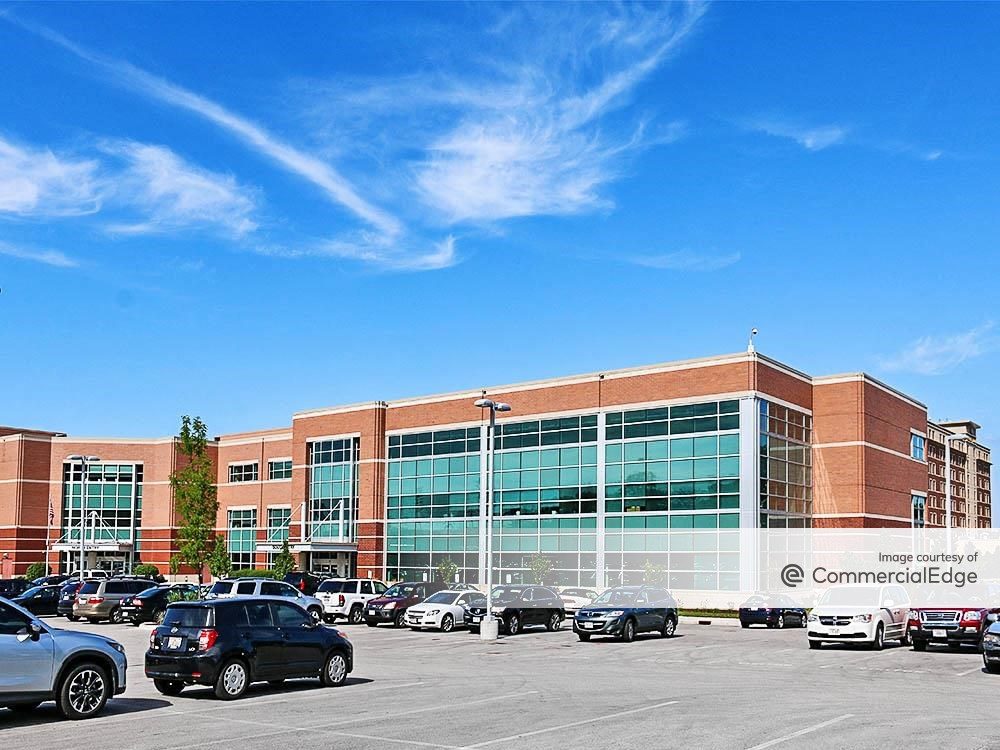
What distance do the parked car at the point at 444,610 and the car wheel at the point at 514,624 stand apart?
1.99 metres

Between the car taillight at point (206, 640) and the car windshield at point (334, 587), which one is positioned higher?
the car taillight at point (206, 640)

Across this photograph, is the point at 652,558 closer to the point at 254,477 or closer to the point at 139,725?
the point at 254,477

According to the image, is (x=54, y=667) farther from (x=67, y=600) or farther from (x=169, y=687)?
(x=67, y=600)

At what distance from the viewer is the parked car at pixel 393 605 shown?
139 ft

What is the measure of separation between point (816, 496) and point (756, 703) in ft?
144

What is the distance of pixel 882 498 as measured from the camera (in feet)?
200

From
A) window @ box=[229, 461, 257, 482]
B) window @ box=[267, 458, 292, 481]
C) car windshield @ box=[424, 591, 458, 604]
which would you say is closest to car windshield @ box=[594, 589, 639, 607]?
car windshield @ box=[424, 591, 458, 604]

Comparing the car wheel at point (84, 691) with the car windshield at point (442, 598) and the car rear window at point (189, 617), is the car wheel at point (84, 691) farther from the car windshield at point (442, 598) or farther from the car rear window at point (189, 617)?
the car windshield at point (442, 598)

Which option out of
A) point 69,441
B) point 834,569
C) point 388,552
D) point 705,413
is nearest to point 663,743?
point 705,413

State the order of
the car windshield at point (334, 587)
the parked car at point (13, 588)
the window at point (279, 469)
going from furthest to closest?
the window at point (279, 469)
the parked car at point (13, 588)
the car windshield at point (334, 587)

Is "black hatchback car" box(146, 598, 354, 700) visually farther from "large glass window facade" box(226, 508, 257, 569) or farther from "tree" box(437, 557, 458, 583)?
"large glass window facade" box(226, 508, 257, 569)

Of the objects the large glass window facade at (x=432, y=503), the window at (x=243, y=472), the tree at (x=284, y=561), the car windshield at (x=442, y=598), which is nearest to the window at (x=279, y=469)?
the window at (x=243, y=472)

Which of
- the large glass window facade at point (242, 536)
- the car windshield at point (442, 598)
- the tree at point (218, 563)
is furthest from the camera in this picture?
the large glass window facade at point (242, 536)

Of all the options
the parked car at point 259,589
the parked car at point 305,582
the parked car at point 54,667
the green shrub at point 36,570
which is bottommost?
the green shrub at point 36,570
